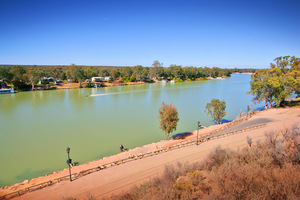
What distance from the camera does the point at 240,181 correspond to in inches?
264

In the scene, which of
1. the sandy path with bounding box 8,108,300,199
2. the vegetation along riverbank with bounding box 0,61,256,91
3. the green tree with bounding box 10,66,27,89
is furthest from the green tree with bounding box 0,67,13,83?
the sandy path with bounding box 8,108,300,199

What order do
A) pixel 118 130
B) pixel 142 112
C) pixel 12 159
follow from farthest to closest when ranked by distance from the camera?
pixel 142 112 < pixel 118 130 < pixel 12 159

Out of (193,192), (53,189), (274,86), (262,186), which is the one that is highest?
(274,86)

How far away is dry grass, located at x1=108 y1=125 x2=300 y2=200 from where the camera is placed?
6.12 meters

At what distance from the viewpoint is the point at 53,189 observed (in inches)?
363

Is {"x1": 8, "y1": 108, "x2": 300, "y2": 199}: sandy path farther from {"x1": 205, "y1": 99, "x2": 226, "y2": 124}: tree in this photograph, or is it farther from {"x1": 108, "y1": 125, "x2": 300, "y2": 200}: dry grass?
{"x1": 205, "y1": 99, "x2": 226, "y2": 124}: tree

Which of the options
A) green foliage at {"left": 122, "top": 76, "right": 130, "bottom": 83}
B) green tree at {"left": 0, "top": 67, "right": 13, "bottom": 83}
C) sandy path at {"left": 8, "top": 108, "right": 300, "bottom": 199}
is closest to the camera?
sandy path at {"left": 8, "top": 108, "right": 300, "bottom": 199}

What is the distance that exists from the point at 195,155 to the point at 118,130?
1163cm

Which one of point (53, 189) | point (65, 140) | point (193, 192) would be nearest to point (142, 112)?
point (65, 140)

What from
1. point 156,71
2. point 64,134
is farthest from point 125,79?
point 64,134

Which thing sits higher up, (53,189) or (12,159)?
(53,189)

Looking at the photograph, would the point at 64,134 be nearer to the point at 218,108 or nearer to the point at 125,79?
the point at 218,108

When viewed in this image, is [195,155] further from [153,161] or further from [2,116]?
[2,116]

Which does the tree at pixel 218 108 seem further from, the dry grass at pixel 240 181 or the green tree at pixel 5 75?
the green tree at pixel 5 75
